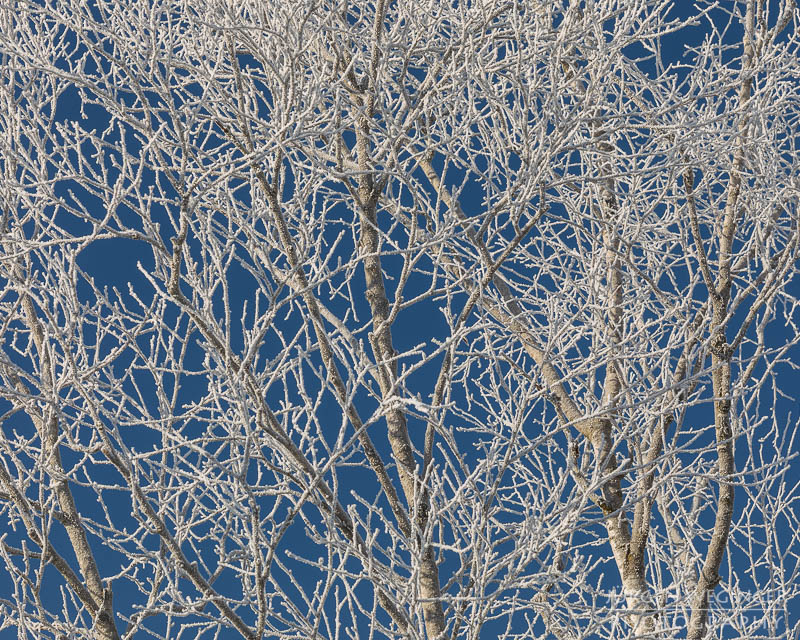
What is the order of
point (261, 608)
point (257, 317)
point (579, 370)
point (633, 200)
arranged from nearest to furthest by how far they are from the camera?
point (261, 608)
point (257, 317)
point (579, 370)
point (633, 200)

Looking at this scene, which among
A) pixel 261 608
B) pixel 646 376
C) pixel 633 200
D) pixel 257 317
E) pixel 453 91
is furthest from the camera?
pixel 646 376

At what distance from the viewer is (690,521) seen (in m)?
5.58

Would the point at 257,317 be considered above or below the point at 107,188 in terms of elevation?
below

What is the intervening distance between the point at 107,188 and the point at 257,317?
0.70 metres

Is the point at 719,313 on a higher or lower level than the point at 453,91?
lower

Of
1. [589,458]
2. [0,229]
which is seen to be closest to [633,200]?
[589,458]

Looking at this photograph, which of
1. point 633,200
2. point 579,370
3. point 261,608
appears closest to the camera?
point 261,608

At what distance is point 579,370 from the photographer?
12.2ft

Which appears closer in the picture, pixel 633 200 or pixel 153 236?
pixel 153 236

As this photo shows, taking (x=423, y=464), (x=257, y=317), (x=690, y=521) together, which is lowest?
(x=690, y=521)

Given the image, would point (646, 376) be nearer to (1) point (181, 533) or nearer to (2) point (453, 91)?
(2) point (453, 91)

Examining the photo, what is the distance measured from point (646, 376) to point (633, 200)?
3.15 feet

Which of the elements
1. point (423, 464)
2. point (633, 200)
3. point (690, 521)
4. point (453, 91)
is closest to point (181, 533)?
point (423, 464)

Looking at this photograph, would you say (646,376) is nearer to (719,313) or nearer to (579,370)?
(719,313)
